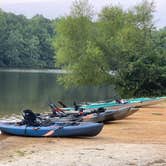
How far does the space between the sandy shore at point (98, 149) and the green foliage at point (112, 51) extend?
23.5 m

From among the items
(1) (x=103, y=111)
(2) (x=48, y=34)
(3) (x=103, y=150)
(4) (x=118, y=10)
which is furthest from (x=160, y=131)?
(2) (x=48, y=34)

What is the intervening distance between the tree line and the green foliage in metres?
87.2

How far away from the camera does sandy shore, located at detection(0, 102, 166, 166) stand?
13.3 metres

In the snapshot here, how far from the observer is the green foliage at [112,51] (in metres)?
46.5

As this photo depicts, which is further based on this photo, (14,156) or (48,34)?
(48,34)

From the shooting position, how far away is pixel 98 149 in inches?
605

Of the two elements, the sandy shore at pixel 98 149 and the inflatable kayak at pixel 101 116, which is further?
the inflatable kayak at pixel 101 116

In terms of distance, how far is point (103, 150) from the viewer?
15117 mm

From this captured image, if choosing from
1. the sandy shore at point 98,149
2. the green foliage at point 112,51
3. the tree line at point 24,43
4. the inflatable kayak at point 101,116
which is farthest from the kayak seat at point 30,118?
the tree line at point 24,43

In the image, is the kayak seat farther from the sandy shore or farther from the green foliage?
the green foliage

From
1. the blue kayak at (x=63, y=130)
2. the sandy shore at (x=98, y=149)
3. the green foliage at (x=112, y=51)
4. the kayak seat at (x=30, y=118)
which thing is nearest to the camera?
the sandy shore at (x=98, y=149)

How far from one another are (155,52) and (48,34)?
127m

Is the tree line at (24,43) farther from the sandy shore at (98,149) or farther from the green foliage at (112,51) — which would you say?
the sandy shore at (98,149)

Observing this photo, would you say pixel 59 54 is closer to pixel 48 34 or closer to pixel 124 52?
pixel 124 52
